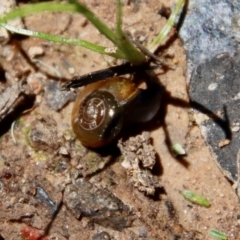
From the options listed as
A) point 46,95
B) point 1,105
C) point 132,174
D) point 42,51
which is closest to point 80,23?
point 42,51

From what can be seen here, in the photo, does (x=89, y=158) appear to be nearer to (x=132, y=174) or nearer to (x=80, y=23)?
(x=132, y=174)

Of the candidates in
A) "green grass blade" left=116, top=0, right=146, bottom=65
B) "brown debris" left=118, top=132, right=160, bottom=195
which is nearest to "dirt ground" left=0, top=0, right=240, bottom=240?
"brown debris" left=118, top=132, right=160, bottom=195

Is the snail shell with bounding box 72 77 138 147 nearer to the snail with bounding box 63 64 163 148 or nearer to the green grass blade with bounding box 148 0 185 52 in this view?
the snail with bounding box 63 64 163 148

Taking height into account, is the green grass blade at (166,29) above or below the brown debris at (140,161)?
above

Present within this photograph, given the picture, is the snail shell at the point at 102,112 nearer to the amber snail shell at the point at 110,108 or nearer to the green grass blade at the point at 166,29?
the amber snail shell at the point at 110,108

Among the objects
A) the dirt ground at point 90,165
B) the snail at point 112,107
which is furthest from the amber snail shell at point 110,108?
the dirt ground at point 90,165
